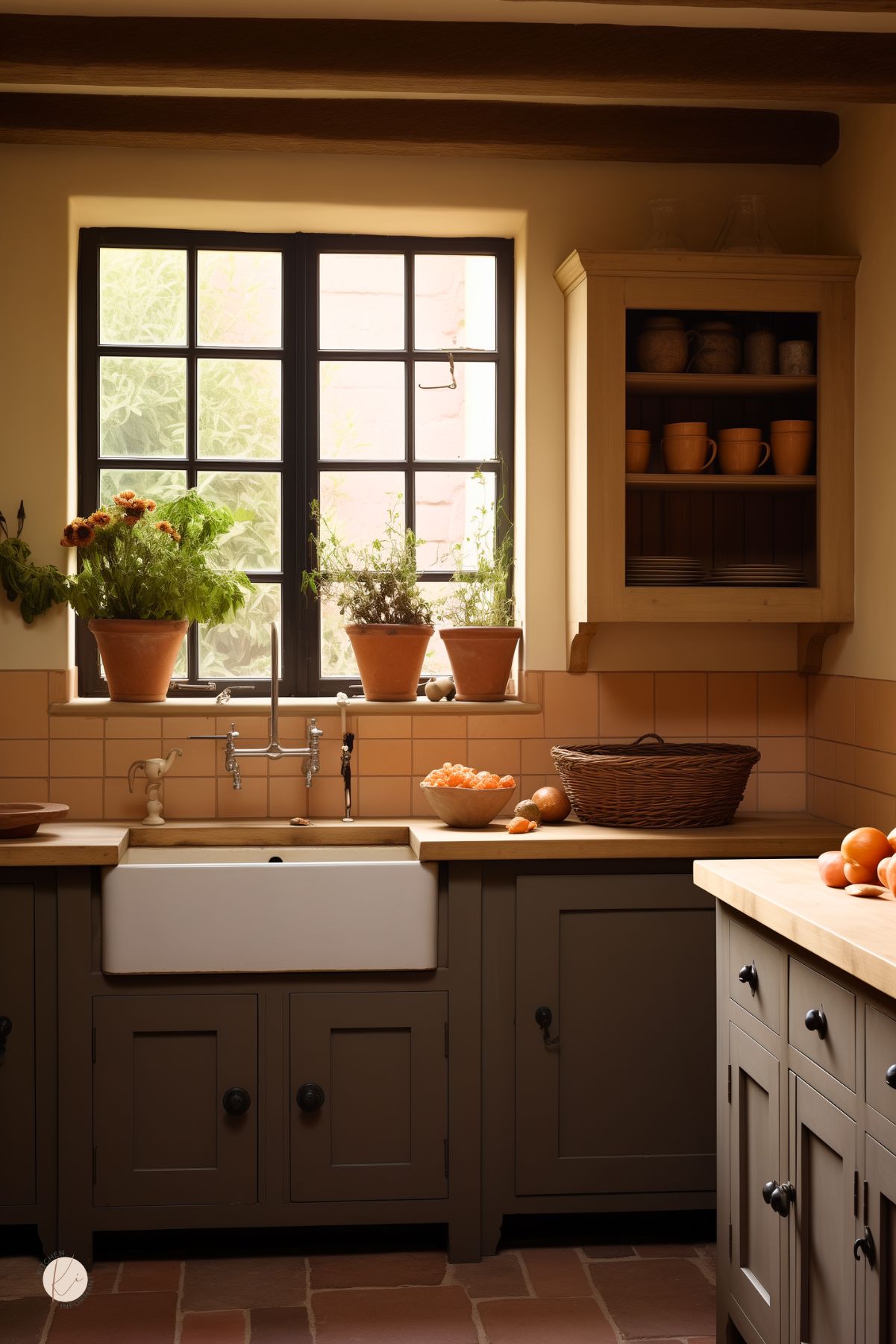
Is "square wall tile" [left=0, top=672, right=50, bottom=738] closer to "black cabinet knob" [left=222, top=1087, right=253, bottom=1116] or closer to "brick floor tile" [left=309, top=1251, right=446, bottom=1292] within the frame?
"black cabinet knob" [left=222, top=1087, right=253, bottom=1116]

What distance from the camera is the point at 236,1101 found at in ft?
10.1

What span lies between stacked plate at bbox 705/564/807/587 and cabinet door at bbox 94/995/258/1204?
164cm

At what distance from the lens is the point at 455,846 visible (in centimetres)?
312

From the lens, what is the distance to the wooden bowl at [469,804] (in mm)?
3316

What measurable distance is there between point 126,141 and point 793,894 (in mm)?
2648

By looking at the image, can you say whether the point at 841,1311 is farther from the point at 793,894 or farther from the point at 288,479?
the point at 288,479

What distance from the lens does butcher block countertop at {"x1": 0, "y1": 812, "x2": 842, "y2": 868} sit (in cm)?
307

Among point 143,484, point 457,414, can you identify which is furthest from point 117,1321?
point 457,414

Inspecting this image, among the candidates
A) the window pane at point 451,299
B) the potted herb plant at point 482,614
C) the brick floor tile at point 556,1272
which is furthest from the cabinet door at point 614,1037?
the window pane at point 451,299

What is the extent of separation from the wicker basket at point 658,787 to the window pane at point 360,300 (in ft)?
4.74

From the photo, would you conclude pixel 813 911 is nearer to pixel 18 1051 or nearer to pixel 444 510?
pixel 18 1051

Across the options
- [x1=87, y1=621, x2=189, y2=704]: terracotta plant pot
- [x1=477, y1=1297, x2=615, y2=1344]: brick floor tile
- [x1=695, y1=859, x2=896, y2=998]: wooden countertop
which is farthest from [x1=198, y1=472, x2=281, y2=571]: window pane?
[x1=477, y1=1297, x2=615, y2=1344]: brick floor tile

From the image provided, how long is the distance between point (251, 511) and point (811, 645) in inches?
65.9

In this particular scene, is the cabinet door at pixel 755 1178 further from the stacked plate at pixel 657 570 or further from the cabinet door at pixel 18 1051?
the cabinet door at pixel 18 1051
